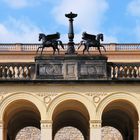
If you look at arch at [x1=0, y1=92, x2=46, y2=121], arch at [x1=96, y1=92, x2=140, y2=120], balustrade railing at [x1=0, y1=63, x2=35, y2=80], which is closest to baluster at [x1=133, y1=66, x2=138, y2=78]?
arch at [x1=96, y1=92, x2=140, y2=120]

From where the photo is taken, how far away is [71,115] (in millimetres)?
31672

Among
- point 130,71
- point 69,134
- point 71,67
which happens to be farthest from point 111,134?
point 71,67

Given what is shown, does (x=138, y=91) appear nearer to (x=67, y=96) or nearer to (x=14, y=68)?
(x=67, y=96)

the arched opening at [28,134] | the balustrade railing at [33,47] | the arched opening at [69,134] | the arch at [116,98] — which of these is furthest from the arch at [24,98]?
the arched opening at [69,134]

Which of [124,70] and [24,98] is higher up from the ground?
[124,70]

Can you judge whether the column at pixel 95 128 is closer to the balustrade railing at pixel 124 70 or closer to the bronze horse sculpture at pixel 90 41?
the balustrade railing at pixel 124 70

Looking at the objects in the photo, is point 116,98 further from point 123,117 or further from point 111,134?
point 111,134

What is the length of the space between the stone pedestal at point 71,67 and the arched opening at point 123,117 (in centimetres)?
153

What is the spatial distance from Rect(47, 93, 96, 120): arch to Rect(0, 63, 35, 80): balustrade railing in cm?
142

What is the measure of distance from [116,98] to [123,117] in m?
5.05

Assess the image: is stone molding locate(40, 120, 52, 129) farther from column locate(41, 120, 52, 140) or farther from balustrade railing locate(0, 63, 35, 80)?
balustrade railing locate(0, 63, 35, 80)

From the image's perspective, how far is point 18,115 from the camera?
30.4 m

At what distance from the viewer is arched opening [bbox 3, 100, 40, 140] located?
89.6 feet

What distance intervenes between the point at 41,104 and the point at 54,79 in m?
1.14
